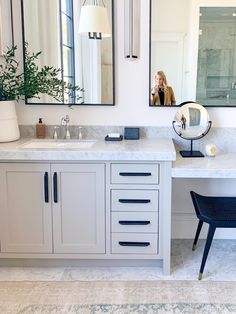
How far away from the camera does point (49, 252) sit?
2516mm

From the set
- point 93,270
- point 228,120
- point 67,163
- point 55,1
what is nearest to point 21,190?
point 67,163

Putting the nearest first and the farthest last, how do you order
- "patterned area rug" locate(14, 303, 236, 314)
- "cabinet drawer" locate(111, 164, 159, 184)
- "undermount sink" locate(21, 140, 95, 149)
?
1. "patterned area rug" locate(14, 303, 236, 314)
2. "cabinet drawer" locate(111, 164, 159, 184)
3. "undermount sink" locate(21, 140, 95, 149)

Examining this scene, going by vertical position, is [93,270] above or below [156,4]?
below

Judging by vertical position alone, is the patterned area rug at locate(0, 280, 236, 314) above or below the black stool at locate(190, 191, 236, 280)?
below

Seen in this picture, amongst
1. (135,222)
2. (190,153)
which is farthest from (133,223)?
(190,153)

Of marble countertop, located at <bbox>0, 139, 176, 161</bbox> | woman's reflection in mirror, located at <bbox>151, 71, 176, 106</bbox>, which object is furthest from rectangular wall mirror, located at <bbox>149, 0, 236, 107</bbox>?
marble countertop, located at <bbox>0, 139, 176, 161</bbox>

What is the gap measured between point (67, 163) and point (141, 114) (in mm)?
804

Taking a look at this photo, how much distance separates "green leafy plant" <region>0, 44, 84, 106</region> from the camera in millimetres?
2701

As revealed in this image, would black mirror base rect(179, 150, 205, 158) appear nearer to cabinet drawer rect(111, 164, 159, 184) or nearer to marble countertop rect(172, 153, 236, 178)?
marble countertop rect(172, 153, 236, 178)

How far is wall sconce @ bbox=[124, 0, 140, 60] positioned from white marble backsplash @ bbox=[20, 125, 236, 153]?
0.58m

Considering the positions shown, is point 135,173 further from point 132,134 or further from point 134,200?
point 132,134

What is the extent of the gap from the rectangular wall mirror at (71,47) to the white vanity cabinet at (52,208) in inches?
28.8

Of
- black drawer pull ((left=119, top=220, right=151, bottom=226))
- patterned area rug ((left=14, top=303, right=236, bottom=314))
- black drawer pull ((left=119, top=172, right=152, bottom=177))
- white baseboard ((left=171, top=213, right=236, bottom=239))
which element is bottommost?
patterned area rug ((left=14, top=303, right=236, bottom=314))

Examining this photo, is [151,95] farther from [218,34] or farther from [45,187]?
[45,187]
